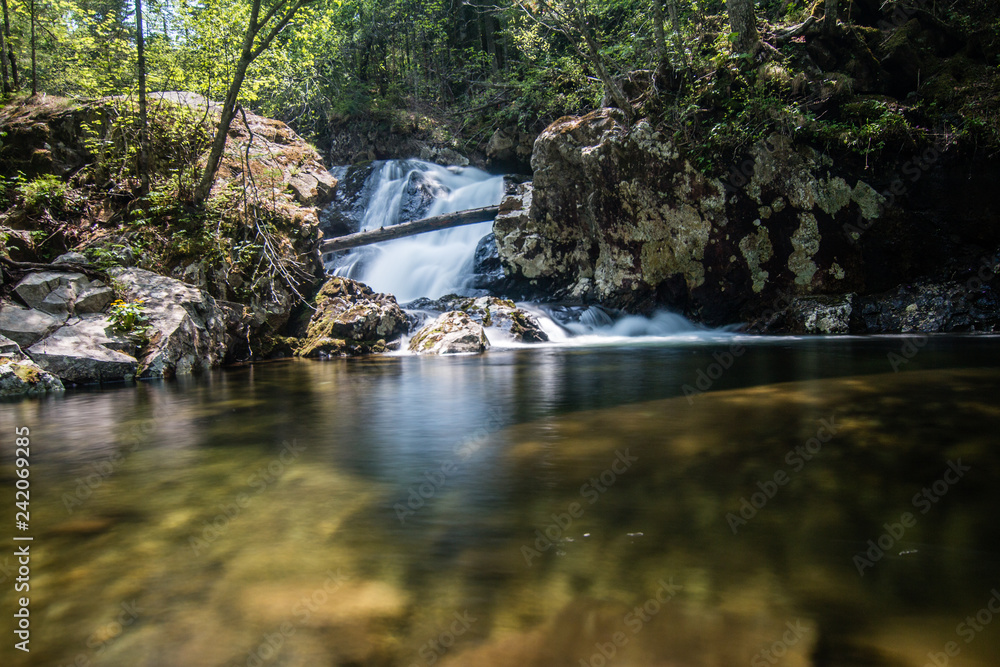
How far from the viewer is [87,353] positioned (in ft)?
27.8

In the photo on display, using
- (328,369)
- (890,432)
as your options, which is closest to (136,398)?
(328,369)

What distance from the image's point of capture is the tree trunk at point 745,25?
11.5 metres

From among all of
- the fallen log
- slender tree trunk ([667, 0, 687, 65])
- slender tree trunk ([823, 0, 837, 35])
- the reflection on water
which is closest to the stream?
the reflection on water

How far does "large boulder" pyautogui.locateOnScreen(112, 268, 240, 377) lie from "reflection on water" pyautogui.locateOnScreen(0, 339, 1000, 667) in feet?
11.2

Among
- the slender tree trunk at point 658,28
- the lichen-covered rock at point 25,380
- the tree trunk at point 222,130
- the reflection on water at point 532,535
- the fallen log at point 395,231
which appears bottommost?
the reflection on water at point 532,535

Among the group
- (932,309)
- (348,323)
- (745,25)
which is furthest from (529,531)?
(745,25)

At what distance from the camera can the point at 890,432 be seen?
418 centimetres

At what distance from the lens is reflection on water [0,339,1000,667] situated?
1912mm

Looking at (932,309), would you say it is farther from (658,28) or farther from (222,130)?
(222,130)

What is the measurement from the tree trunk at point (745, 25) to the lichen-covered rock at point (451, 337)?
27.0ft

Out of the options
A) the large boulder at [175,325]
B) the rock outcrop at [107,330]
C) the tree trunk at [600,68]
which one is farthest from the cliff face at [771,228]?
the rock outcrop at [107,330]

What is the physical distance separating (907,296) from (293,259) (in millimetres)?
12788

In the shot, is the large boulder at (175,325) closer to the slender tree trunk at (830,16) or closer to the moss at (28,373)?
the moss at (28,373)

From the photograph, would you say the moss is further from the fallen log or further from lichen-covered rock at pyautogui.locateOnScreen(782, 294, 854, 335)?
lichen-covered rock at pyautogui.locateOnScreen(782, 294, 854, 335)
